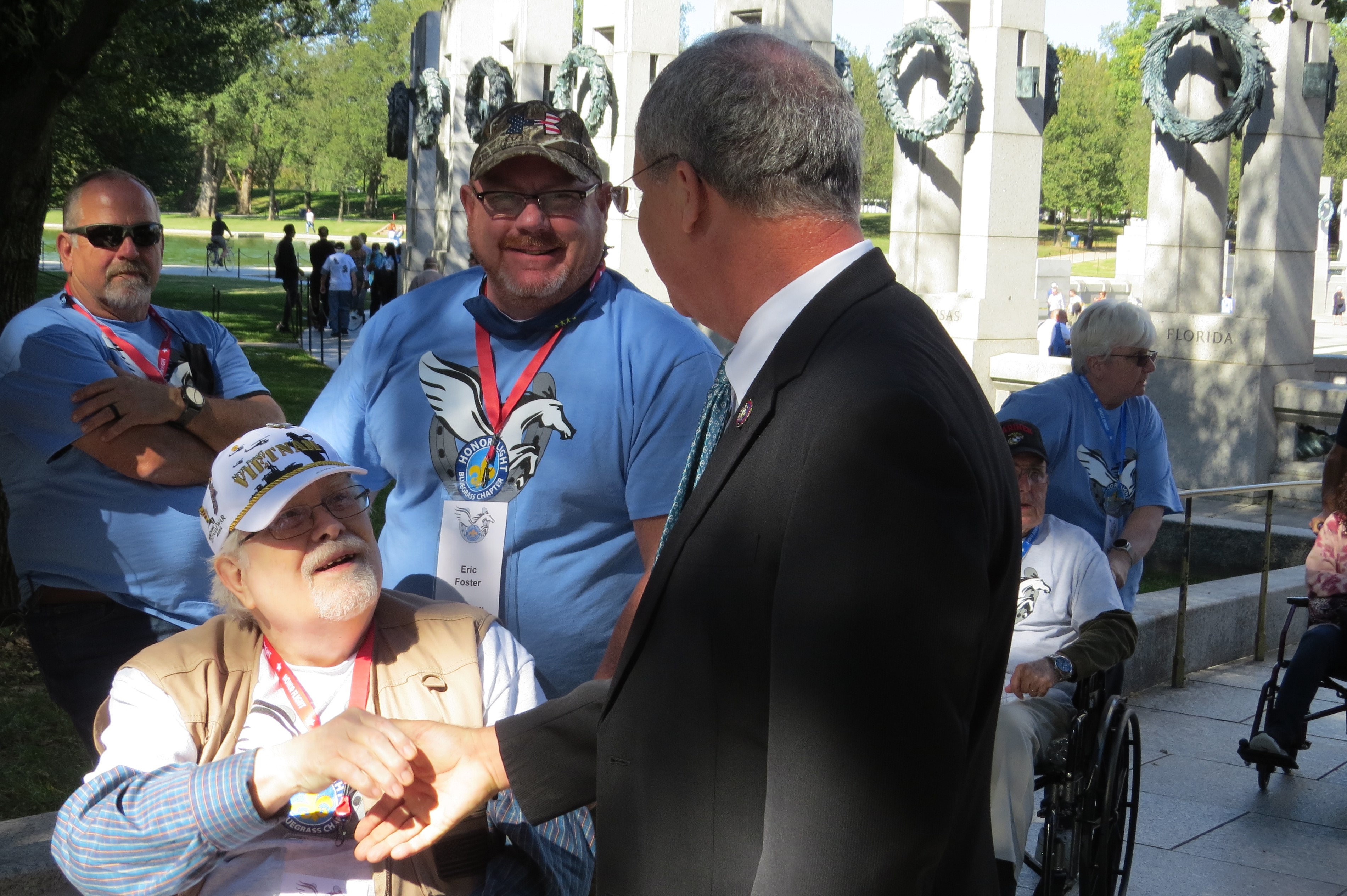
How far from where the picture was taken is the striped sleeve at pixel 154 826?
261cm

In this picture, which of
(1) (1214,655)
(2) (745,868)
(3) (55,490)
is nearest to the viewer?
(2) (745,868)

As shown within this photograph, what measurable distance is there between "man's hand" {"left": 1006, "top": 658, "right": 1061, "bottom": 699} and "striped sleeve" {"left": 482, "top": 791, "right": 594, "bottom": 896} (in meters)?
1.97

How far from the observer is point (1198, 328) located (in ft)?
47.9

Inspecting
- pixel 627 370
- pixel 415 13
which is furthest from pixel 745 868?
pixel 415 13

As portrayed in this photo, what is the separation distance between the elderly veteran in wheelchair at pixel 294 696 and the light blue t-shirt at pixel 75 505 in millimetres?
739

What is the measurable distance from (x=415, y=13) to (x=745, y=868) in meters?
91.1

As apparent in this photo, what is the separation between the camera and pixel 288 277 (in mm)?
28875

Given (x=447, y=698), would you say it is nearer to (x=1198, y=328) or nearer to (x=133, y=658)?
(x=133, y=658)

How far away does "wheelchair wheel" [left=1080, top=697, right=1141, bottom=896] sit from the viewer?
4562 mm

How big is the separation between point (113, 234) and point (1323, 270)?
45.7 m

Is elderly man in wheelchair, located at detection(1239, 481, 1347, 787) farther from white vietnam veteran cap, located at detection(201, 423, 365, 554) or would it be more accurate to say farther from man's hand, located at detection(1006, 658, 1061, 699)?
white vietnam veteran cap, located at detection(201, 423, 365, 554)

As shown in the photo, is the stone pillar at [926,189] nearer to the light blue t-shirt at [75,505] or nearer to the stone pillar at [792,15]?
the stone pillar at [792,15]

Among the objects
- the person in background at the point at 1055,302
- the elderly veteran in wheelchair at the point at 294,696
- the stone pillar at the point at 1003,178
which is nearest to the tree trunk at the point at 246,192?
the person in background at the point at 1055,302

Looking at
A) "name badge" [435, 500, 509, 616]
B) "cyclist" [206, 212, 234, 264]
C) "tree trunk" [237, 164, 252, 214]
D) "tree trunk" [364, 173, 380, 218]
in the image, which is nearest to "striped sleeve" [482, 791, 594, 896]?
"name badge" [435, 500, 509, 616]
